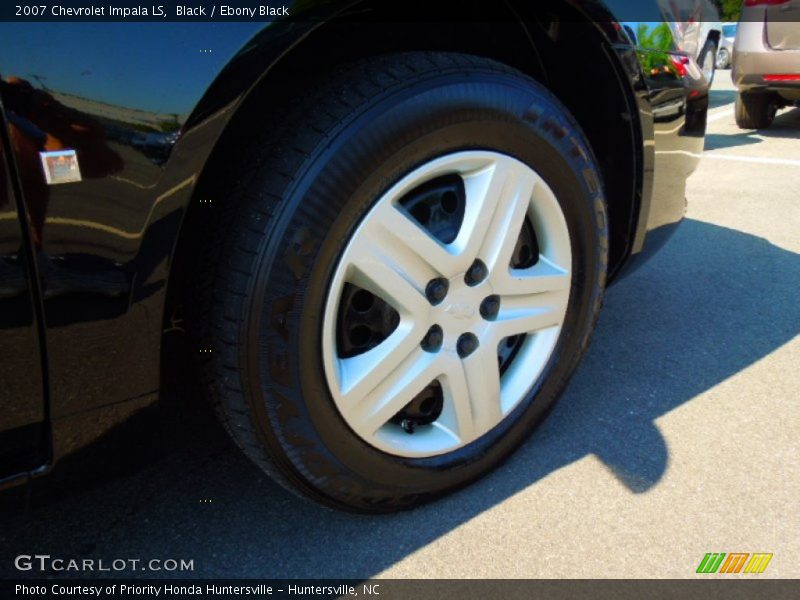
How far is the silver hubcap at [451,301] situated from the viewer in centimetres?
144

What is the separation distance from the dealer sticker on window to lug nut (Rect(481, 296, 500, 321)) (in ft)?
2.91

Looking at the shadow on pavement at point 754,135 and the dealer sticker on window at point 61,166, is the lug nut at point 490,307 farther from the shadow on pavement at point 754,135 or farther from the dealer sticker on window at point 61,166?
the shadow on pavement at point 754,135

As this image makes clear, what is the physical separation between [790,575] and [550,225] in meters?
0.91

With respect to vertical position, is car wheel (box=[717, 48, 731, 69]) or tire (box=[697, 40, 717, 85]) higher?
tire (box=[697, 40, 717, 85])

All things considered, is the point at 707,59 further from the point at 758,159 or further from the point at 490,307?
the point at 490,307

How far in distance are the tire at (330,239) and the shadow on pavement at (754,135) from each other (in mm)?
4881

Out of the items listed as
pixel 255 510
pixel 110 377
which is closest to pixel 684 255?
pixel 255 510

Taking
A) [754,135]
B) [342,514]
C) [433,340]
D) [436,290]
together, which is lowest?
[754,135]

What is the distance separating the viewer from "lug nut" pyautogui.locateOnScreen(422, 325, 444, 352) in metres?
1.55

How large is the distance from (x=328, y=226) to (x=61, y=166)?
1.48 feet

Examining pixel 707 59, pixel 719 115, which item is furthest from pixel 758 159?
pixel 719 115

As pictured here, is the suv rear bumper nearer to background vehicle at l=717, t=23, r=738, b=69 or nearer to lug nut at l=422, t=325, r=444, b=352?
lug nut at l=422, t=325, r=444, b=352

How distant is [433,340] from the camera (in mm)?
1561
